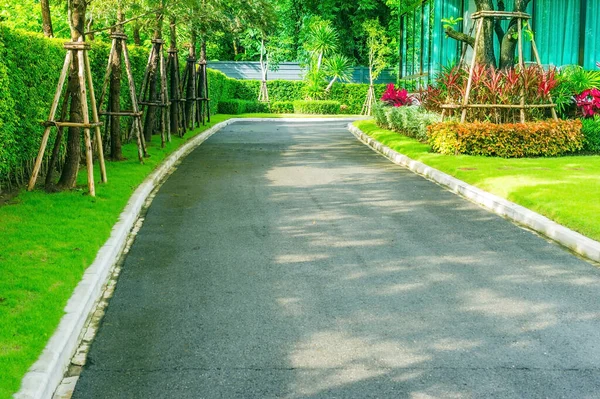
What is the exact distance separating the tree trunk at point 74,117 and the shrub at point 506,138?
8.15m

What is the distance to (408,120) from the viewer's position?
21.0m

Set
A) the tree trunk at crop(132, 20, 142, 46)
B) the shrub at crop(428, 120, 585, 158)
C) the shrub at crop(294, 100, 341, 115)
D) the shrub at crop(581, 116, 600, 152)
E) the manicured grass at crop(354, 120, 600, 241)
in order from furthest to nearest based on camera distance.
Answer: the shrub at crop(294, 100, 341, 115) → the tree trunk at crop(132, 20, 142, 46) → the shrub at crop(581, 116, 600, 152) → the shrub at crop(428, 120, 585, 158) → the manicured grass at crop(354, 120, 600, 241)

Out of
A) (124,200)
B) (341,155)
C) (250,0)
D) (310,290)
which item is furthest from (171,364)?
(250,0)

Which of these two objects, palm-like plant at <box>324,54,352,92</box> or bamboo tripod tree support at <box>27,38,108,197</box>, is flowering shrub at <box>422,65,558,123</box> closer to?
bamboo tripod tree support at <box>27,38,108,197</box>

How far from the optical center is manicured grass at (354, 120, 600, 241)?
8995mm

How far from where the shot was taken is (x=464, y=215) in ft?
32.5

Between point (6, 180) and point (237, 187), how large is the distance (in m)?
3.72

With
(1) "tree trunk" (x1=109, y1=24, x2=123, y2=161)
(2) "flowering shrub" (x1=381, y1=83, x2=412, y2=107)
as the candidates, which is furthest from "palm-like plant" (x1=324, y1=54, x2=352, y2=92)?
(1) "tree trunk" (x1=109, y1=24, x2=123, y2=161)

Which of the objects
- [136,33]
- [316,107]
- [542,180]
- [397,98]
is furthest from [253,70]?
[542,180]

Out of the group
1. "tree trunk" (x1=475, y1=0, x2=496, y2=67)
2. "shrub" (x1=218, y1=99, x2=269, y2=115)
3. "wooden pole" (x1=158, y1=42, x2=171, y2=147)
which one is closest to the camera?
"wooden pole" (x1=158, y1=42, x2=171, y2=147)

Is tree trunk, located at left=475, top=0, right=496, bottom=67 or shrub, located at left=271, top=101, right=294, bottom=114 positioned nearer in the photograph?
tree trunk, located at left=475, top=0, right=496, bottom=67

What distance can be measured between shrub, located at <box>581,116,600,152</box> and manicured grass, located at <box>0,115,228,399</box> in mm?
10370

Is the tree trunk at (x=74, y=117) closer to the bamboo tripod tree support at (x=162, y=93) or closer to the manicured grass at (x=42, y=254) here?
the manicured grass at (x=42, y=254)

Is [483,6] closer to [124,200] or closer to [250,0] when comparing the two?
[250,0]
